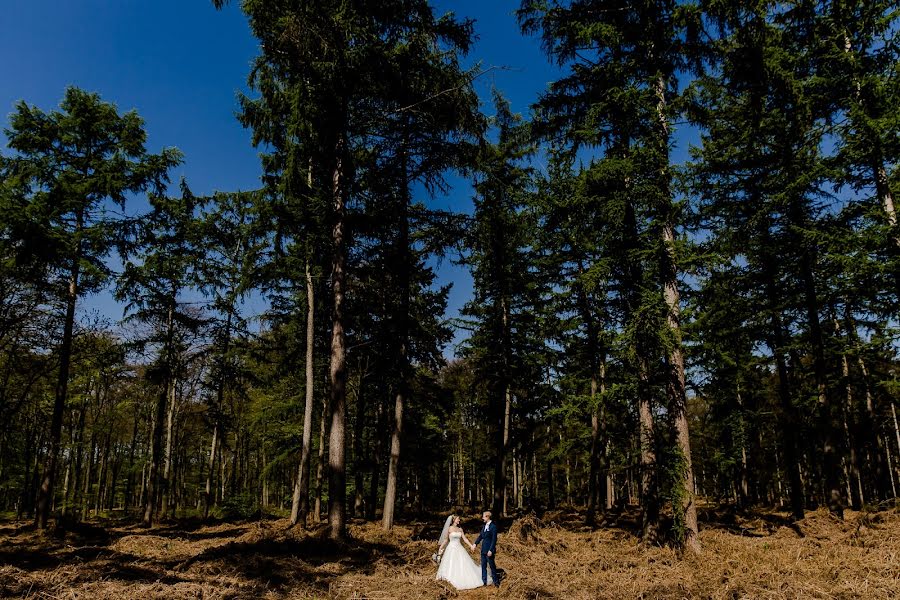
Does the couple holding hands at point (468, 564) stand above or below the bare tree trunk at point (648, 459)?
below

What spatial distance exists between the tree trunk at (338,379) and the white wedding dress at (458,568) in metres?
3.23

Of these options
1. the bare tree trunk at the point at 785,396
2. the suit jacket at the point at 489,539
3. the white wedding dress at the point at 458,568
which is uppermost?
the bare tree trunk at the point at 785,396

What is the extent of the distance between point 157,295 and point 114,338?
11.8ft

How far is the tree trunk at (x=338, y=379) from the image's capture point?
1138cm

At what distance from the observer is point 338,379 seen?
12.1 meters

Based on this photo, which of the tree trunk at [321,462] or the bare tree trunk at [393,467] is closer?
the bare tree trunk at [393,467]

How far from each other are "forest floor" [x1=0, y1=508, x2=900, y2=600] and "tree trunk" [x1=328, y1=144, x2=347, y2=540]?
32.7 inches

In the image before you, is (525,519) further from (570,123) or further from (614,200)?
(570,123)

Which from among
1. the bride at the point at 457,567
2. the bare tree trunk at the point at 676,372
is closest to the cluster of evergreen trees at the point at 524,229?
the bare tree trunk at the point at 676,372

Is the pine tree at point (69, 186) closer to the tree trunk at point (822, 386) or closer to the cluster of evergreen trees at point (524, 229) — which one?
the cluster of evergreen trees at point (524, 229)

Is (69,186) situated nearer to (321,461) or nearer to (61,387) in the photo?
(61,387)

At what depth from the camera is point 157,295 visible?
1881 centimetres

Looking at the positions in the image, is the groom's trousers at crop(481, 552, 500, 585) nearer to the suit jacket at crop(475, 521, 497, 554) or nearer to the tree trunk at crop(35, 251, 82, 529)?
the suit jacket at crop(475, 521, 497, 554)

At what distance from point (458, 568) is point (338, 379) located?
532 centimetres
